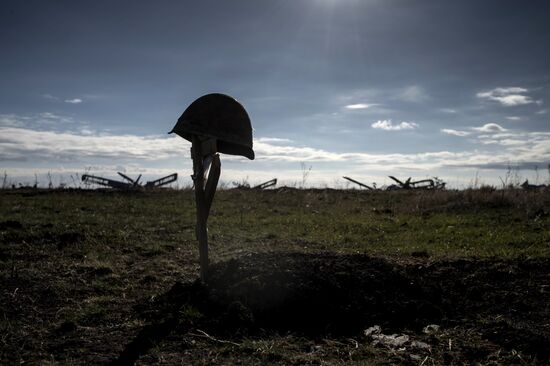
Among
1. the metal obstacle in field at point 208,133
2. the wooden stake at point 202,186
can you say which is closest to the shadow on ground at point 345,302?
the wooden stake at point 202,186

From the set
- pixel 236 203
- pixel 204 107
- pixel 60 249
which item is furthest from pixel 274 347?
pixel 236 203

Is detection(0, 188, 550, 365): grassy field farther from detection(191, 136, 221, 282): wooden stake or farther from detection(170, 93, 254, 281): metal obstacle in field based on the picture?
detection(170, 93, 254, 281): metal obstacle in field

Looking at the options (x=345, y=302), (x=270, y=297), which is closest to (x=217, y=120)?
(x=270, y=297)

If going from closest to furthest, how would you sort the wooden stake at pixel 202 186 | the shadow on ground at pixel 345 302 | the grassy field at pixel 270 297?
the grassy field at pixel 270 297, the shadow on ground at pixel 345 302, the wooden stake at pixel 202 186

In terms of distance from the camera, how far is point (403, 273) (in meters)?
5.76

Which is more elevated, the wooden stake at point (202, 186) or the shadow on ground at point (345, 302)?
the wooden stake at point (202, 186)

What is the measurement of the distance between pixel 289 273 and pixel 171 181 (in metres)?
17.8

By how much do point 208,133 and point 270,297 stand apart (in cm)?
192

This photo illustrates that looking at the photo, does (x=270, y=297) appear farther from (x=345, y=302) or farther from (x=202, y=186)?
(x=202, y=186)

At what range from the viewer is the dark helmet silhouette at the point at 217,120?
5.48 meters

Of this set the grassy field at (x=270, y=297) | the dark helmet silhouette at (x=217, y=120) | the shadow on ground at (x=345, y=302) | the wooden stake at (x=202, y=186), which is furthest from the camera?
the wooden stake at (x=202, y=186)

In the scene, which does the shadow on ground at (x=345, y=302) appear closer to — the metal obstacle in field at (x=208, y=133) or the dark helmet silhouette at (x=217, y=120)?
the metal obstacle in field at (x=208, y=133)

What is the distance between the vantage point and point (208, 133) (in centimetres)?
546

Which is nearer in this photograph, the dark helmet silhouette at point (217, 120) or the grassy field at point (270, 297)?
the grassy field at point (270, 297)
